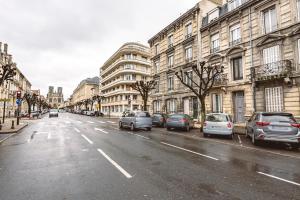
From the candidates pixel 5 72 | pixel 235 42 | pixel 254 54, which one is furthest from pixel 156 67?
pixel 5 72

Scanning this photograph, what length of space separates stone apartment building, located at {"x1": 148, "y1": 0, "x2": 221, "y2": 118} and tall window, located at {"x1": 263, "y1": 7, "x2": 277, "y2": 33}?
755 centimetres

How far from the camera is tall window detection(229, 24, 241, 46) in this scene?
18859mm

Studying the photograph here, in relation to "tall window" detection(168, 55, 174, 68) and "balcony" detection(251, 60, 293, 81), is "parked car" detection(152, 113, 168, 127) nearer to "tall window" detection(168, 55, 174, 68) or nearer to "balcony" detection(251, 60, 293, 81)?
"balcony" detection(251, 60, 293, 81)

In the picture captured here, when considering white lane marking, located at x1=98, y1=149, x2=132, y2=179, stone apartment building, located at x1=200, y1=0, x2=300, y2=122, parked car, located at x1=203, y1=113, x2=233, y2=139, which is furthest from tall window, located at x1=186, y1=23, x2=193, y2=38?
white lane marking, located at x1=98, y1=149, x2=132, y2=179

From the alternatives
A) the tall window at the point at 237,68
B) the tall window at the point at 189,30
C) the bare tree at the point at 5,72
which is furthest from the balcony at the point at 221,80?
the bare tree at the point at 5,72

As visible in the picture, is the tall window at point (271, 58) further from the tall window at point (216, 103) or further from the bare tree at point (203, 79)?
the tall window at point (216, 103)

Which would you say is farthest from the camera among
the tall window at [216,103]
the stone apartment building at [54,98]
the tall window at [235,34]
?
the stone apartment building at [54,98]

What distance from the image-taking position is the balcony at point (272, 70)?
1428 centimetres

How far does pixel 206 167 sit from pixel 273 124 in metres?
5.07

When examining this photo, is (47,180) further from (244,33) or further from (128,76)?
(128,76)

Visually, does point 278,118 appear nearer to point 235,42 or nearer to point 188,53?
point 235,42

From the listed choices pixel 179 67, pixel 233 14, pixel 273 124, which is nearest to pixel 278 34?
pixel 233 14

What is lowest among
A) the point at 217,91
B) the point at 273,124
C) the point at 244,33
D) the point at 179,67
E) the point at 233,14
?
the point at 273,124

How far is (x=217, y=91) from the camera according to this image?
20.8m
